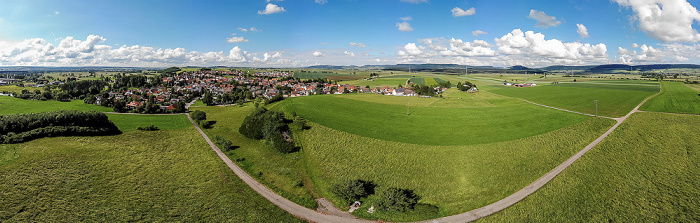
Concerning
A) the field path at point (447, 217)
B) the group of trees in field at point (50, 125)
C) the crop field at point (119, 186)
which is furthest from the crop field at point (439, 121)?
the group of trees in field at point (50, 125)

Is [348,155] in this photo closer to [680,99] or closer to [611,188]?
[611,188]

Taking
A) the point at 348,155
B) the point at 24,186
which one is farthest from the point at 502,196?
the point at 24,186

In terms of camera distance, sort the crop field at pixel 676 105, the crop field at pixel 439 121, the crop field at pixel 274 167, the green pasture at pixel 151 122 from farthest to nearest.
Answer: the crop field at pixel 676 105 < the green pasture at pixel 151 122 < the crop field at pixel 439 121 < the crop field at pixel 274 167

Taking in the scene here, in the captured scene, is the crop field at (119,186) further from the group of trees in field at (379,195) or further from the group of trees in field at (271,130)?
the group of trees in field at (271,130)

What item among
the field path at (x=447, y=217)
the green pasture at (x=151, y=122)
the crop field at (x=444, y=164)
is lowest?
the field path at (x=447, y=217)

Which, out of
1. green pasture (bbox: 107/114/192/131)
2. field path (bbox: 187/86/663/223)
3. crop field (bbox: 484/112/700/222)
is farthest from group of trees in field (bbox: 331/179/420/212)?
green pasture (bbox: 107/114/192/131)

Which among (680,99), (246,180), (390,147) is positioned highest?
(680,99)
